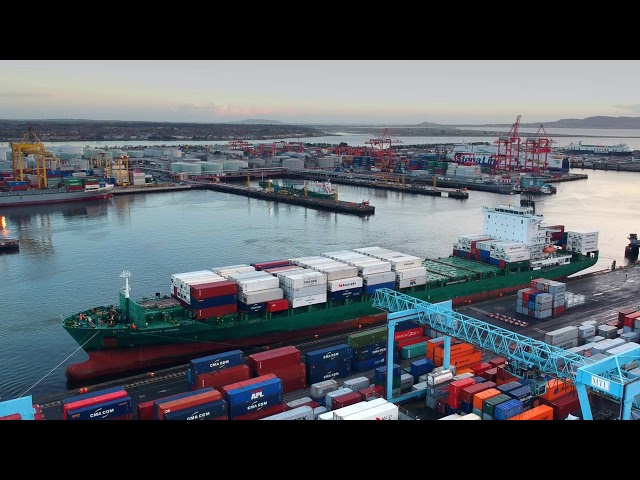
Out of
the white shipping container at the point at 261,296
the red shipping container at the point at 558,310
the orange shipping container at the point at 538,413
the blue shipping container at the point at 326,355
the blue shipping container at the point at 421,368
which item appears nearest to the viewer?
the orange shipping container at the point at 538,413

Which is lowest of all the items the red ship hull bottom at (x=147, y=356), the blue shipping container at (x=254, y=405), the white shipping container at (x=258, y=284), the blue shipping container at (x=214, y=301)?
the red ship hull bottom at (x=147, y=356)

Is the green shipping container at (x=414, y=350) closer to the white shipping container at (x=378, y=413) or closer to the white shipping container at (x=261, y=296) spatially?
the white shipping container at (x=261, y=296)

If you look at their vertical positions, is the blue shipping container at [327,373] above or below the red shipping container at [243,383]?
below

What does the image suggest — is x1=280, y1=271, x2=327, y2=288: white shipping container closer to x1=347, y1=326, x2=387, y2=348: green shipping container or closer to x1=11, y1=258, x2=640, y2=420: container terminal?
x1=11, y1=258, x2=640, y2=420: container terminal

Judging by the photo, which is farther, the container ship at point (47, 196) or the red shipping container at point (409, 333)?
the container ship at point (47, 196)

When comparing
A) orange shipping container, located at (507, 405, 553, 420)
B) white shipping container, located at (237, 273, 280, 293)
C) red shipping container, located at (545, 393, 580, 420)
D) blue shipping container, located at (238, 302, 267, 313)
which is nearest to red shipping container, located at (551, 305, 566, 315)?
red shipping container, located at (545, 393, 580, 420)

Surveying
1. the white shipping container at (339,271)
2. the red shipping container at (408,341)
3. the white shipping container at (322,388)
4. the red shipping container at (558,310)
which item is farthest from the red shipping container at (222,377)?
the red shipping container at (558,310)

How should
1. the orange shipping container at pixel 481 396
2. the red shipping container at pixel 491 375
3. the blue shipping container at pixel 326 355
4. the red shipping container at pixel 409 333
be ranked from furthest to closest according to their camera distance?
the red shipping container at pixel 409 333
the blue shipping container at pixel 326 355
the red shipping container at pixel 491 375
the orange shipping container at pixel 481 396
